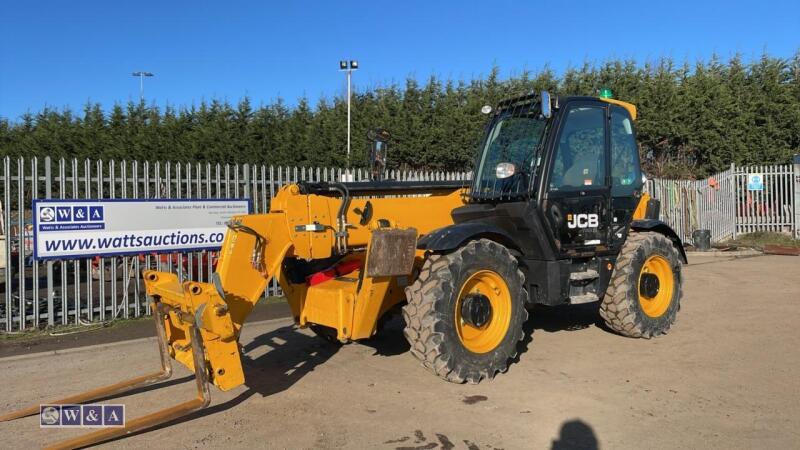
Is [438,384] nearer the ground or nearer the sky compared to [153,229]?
nearer the ground

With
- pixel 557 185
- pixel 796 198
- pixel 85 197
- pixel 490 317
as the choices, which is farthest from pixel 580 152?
pixel 796 198

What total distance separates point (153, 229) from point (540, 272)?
564cm

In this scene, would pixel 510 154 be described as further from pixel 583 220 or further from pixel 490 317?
pixel 490 317

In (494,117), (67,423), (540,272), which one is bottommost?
(67,423)

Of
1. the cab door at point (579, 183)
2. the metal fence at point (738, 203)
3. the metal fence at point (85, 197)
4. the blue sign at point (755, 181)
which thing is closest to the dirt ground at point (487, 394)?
the cab door at point (579, 183)

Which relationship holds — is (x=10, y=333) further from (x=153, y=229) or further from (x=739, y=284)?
(x=739, y=284)

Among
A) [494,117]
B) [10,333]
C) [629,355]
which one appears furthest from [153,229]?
[629,355]

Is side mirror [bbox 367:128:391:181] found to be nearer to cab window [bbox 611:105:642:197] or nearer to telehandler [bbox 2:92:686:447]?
telehandler [bbox 2:92:686:447]

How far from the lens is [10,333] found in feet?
25.1

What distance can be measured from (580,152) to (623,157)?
73 cm

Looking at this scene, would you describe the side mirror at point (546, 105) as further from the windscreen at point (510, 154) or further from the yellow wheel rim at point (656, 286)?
the yellow wheel rim at point (656, 286)

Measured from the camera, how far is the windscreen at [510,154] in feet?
19.4

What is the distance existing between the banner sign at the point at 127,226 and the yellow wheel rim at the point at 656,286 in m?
5.97

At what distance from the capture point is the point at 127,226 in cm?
838
